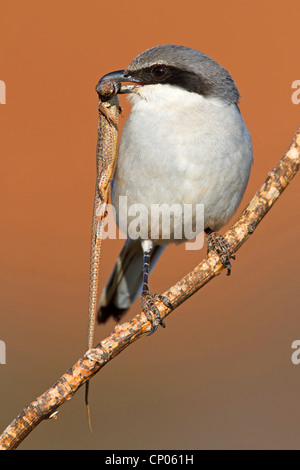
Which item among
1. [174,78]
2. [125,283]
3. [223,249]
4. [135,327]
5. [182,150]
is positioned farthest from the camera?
[125,283]

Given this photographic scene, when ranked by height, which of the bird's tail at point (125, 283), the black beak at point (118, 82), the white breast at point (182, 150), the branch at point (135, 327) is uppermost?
the black beak at point (118, 82)

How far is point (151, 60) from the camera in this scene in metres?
2.86

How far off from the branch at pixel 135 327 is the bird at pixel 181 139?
30 cm

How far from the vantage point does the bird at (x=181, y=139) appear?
278cm

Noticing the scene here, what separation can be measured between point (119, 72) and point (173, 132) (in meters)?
0.42

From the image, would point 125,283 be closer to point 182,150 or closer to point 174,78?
point 182,150

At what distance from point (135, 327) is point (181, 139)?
977 millimetres

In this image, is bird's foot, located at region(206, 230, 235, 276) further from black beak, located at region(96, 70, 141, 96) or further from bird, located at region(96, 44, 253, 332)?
black beak, located at region(96, 70, 141, 96)

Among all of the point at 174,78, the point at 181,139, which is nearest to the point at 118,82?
the point at 174,78

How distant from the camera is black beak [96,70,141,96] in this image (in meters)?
2.74

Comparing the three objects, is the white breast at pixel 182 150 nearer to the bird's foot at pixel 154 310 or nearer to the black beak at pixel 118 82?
the black beak at pixel 118 82

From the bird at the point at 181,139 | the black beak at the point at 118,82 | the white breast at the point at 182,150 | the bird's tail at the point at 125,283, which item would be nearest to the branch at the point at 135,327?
the bird at the point at 181,139

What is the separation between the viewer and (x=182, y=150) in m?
2.76

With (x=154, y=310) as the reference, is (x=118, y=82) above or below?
above
